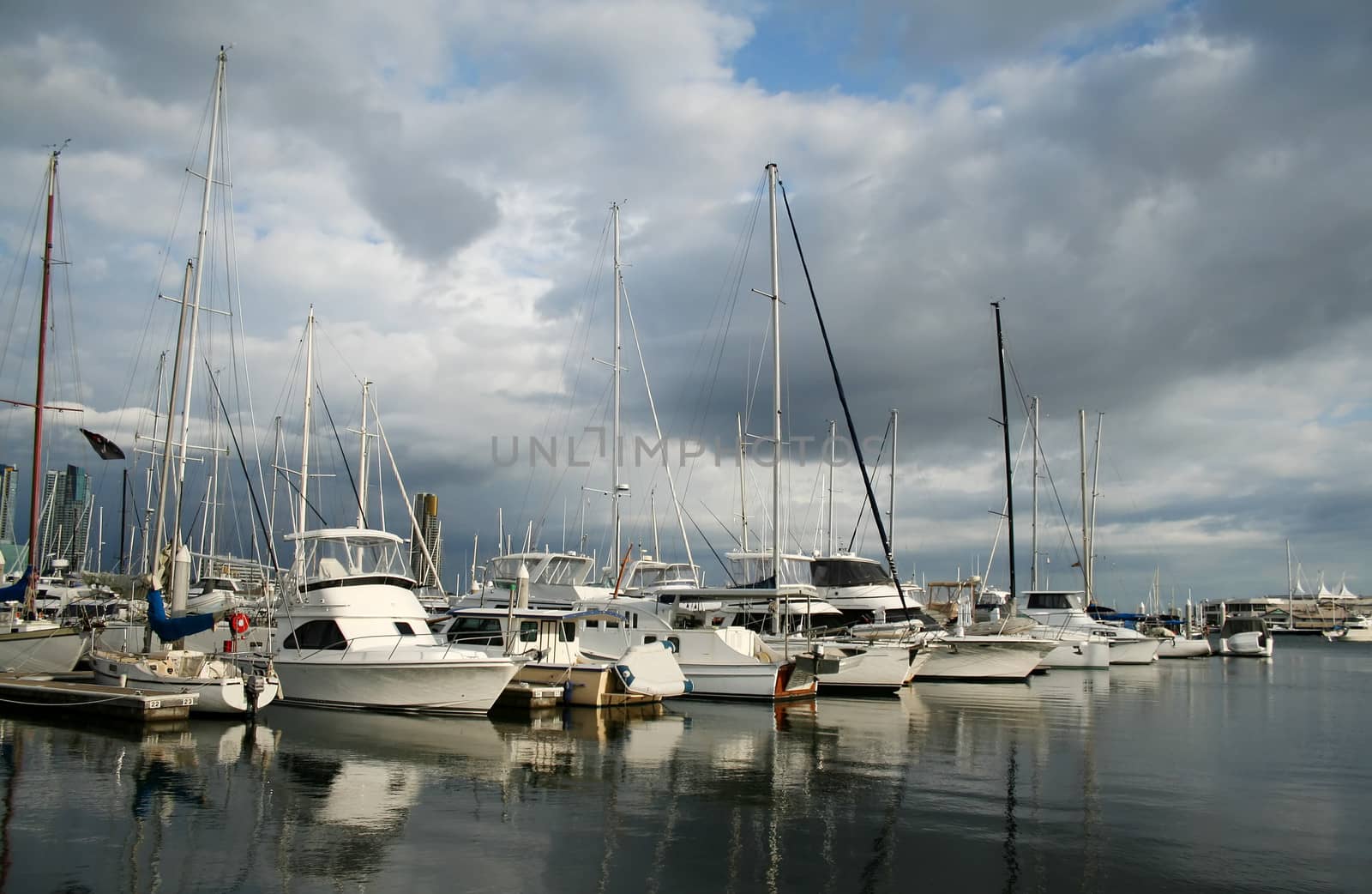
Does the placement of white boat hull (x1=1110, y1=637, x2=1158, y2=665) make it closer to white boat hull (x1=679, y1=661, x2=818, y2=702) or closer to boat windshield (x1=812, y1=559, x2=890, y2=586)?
boat windshield (x1=812, y1=559, x2=890, y2=586)

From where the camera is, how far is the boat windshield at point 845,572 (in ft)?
148

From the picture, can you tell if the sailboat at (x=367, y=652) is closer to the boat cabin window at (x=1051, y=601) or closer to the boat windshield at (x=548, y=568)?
the boat windshield at (x=548, y=568)

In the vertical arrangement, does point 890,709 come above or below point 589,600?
below

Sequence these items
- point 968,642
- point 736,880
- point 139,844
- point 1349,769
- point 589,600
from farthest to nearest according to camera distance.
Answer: point 968,642, point 589,600, point 1349,769, point 139,844, point 736,880

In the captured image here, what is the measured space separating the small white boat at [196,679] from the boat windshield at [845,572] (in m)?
27.7

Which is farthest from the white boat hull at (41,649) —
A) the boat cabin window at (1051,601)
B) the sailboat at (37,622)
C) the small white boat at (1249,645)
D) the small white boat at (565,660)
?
the small white boat at (1249,645)

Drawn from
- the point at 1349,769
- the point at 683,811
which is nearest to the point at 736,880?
the point at 683,811

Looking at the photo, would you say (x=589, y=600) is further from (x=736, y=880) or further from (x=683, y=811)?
(x=736, y=880)

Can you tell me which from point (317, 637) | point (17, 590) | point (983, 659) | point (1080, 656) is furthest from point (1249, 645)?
point (17, 590)

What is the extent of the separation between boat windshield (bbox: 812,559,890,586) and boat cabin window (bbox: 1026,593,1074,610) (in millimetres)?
14920

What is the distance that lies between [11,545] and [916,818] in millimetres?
81167

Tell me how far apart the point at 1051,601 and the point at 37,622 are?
1936 inches

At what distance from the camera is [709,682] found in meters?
29.1

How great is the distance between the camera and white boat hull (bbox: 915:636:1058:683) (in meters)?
39.6
